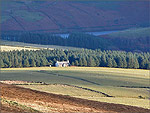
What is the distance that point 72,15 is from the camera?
596 ft

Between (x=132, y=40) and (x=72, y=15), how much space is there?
5766 cm

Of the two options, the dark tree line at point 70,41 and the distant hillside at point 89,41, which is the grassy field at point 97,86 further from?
the dark tree line at point 70,41

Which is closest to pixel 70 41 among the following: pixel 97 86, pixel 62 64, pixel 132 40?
pixel 132 40

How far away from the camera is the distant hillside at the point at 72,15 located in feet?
538

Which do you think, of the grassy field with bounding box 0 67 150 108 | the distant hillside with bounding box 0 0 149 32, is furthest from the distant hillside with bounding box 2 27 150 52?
the grassy field with bounding box 0 67 150 108

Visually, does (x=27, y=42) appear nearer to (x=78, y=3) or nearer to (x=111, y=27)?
(x=111, y=27)

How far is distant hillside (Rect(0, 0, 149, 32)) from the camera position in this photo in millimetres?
164000

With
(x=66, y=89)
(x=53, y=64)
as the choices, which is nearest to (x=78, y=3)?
(x=53, y=64)

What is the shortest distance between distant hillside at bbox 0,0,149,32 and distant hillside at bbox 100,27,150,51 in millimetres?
31091

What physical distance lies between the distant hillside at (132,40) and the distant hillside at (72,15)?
102ft

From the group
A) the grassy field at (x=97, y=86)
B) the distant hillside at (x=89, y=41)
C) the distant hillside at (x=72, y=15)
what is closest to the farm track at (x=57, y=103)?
the grassy field at (x=97, y=86)

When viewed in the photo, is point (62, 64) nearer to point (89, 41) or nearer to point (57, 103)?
point (89, 41)

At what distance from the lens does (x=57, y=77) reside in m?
56.1

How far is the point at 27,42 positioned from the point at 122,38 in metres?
30.2
